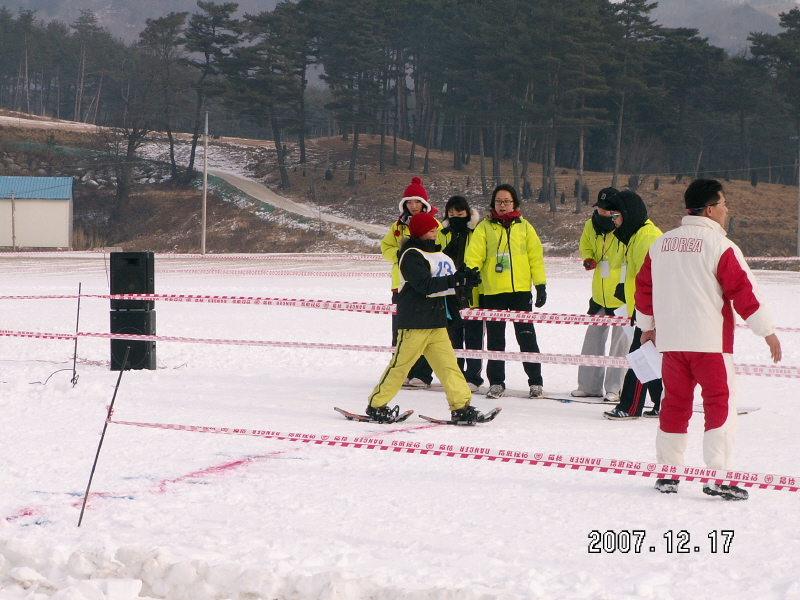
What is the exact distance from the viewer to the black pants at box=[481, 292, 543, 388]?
294 inches

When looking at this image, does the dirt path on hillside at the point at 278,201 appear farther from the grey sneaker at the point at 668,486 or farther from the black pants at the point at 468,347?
the grey sneaker at the point at 668,486

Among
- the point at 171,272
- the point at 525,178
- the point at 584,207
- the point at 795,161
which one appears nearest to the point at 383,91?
the point at 525,178

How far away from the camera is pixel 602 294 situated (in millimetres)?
7297

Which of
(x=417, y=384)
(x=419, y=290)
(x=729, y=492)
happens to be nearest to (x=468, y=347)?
(x=417, y=384)

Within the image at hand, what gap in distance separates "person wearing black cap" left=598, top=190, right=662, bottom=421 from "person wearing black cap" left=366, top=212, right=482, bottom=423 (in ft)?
3.94

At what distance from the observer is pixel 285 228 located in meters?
53.4

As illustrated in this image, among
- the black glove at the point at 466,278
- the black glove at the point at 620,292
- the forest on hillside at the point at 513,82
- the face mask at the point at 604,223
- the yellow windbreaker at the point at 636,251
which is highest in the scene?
the forest on hillside at the point at 513,82

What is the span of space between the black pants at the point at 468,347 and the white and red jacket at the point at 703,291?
322cm

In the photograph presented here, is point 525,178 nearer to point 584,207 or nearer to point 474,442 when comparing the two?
point 584,207

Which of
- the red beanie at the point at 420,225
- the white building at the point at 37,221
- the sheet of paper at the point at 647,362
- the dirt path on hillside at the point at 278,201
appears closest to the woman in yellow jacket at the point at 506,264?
the red beanie at the point at 420,225

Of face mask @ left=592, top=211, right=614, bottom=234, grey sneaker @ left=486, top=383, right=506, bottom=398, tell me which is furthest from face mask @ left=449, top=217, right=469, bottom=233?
grey sneaker @ left=486, top=383, right=506, bottom=398
